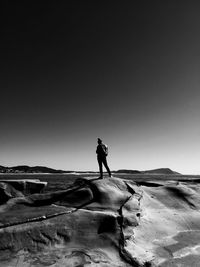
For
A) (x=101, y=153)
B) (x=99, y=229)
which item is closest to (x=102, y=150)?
(x=101, y=153)

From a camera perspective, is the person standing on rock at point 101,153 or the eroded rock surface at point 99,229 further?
the person standing on rock at point 101,153

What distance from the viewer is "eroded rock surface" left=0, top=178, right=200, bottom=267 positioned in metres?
5.45

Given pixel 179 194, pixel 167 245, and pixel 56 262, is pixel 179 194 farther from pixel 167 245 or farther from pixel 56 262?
pixel 56 262

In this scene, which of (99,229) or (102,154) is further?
(102,154)

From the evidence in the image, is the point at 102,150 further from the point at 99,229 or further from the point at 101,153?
the point at 99,229

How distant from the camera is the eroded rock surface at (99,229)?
5.45 metres

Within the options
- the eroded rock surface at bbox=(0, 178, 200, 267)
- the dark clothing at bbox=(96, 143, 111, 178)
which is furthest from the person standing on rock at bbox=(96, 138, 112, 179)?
the eroded rock surface at bbox=(0, 178, 200, 267)

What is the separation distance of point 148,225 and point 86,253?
2.47m

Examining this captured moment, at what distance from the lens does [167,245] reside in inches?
255

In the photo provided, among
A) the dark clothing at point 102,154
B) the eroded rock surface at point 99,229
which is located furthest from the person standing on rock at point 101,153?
the eroded rock surface at point 99,229

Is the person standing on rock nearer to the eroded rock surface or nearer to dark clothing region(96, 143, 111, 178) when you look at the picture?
dark clothing region(96, 143, 111, 178)

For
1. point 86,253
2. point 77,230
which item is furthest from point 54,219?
point 86,253

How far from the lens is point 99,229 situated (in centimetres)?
645

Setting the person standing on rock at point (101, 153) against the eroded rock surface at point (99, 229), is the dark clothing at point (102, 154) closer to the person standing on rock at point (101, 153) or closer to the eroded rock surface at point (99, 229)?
the person standing on rock at point (101, 153)
